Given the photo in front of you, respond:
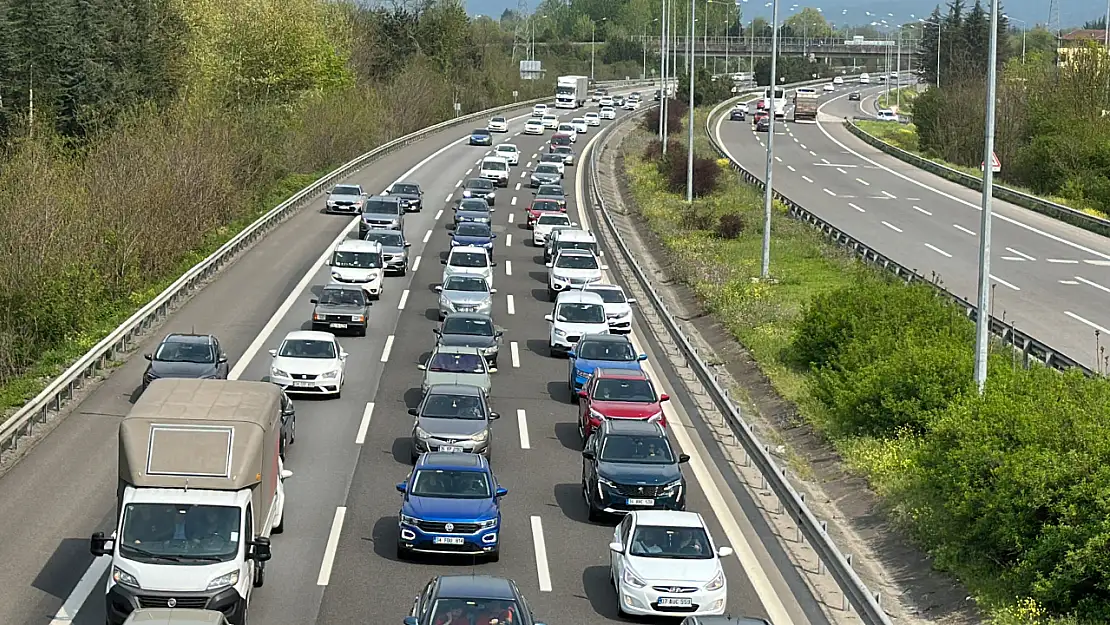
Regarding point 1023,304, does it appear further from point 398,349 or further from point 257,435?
point 257,435

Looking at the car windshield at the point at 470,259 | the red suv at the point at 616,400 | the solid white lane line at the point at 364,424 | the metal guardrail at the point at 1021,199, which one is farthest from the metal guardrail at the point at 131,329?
the metal guardrail at the point at 1021,199

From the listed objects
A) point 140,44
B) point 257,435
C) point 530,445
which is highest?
point 140,44

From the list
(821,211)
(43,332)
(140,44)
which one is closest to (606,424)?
(43,332)

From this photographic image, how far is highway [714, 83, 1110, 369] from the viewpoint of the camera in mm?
41219

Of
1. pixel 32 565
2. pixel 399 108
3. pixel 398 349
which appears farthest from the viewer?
pixel 399 108

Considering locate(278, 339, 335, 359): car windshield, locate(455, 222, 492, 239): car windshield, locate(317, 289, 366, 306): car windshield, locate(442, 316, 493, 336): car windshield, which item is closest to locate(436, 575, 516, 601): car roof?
locate(278, 339, 335, 359): car windshield

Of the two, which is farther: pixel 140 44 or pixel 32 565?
pixel 140 44

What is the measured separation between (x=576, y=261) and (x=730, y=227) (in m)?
15.8

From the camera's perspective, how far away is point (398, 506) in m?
24.2

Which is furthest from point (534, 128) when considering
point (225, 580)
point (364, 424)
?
point (225, 580)

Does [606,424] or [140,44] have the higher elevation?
[140,44]

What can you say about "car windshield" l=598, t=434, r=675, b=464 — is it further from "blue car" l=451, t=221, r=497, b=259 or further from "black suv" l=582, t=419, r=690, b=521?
"blue car" l=451, t=221, r=497, b=259

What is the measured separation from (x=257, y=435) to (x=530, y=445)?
9.98m

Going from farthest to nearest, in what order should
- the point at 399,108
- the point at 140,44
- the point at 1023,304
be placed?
1. the point at 399,108
2. the point at 140,44
3. the point at 1023,304
